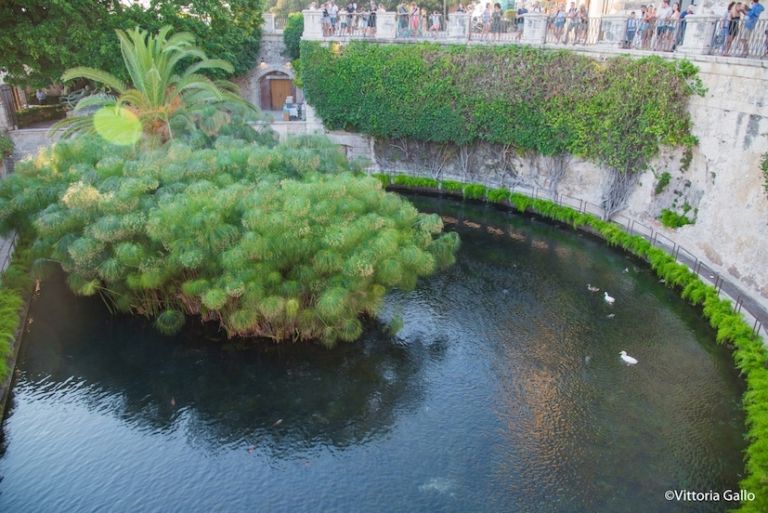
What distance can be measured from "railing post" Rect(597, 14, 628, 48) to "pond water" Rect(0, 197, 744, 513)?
10.1m

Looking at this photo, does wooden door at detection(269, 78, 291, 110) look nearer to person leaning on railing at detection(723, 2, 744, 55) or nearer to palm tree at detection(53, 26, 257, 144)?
palm tree at detection(53, 26, 257, 144)

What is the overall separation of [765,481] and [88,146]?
1879 cm

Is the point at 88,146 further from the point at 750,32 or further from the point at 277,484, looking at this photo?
the point at 750,32

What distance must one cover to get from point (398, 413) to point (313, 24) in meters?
21.9

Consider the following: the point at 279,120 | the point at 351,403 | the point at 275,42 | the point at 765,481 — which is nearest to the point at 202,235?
the point at 351,403

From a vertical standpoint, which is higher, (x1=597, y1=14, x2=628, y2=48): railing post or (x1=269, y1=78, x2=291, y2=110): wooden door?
(x1=597, y1=14, x2=628, y2=48): railing post

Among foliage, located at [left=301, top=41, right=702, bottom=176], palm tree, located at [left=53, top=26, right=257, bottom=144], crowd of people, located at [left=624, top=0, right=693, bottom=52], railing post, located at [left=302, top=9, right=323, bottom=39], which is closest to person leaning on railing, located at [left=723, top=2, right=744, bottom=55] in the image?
foliage, located at [left=301, top=41, right=702, bottom=176]

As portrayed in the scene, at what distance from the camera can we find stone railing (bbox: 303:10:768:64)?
1894 cm

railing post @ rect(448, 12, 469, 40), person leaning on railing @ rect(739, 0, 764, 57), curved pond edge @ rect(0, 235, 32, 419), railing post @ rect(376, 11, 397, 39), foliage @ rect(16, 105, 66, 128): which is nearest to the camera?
curved pond edge @ rect(0, 235, 32, 419)

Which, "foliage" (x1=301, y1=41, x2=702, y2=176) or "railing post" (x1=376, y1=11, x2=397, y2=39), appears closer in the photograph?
"foliage" (x1=301, y1=41, x2=702, y2=176)

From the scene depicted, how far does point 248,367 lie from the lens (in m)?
15.4

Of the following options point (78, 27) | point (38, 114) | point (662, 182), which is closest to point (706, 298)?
point (662, 182)

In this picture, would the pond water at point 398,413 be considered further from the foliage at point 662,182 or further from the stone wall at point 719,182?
the foliage at point 662,182

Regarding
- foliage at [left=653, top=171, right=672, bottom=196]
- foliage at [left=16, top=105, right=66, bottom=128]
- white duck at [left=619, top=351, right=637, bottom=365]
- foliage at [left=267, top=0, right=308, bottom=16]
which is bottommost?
white duck at [left=619, top=351, right=637, bottom=365]
